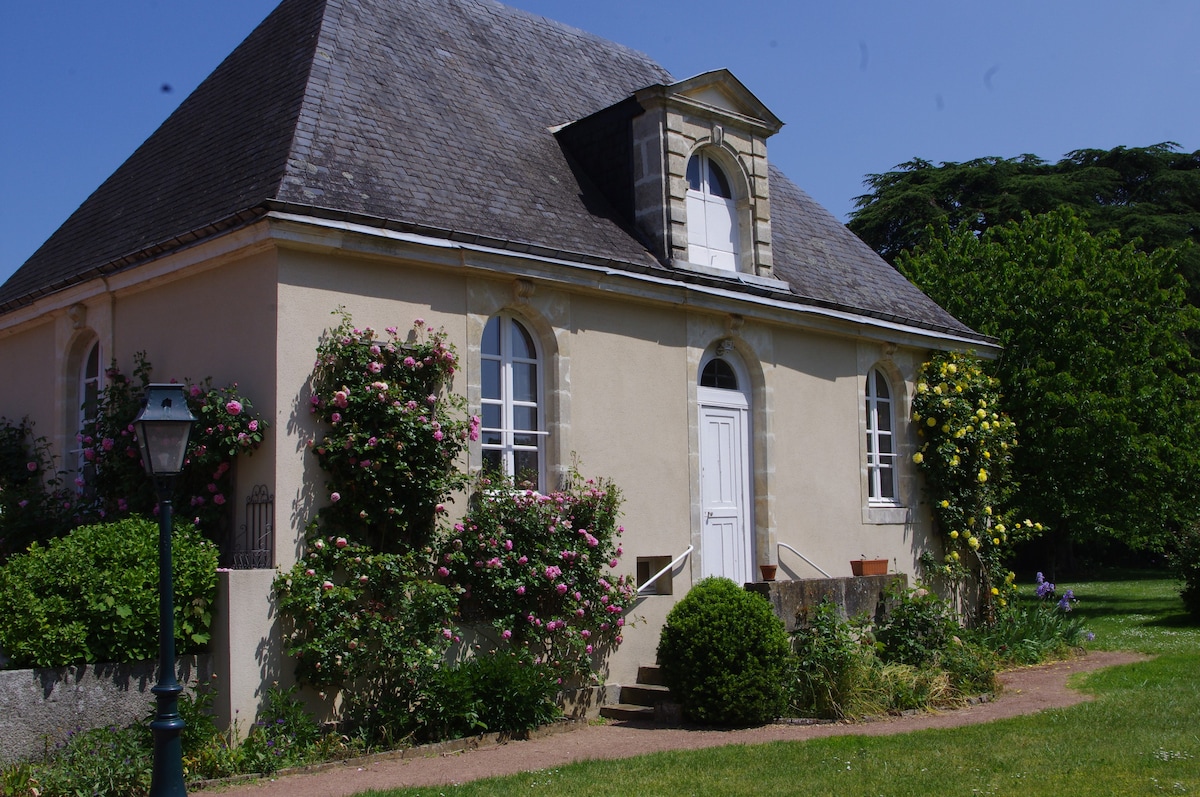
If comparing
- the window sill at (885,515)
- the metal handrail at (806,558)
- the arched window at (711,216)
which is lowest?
the metal handrail at (806,558)

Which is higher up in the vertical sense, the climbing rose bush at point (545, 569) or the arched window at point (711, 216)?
the arched window at point (711, 216)

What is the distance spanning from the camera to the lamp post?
6.55 m

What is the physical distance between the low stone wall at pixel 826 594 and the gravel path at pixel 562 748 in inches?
52.8

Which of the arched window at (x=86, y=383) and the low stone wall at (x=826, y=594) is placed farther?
the arched window at (x=86, y=383)

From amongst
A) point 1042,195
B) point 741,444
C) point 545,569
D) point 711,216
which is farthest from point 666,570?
point 1042,195

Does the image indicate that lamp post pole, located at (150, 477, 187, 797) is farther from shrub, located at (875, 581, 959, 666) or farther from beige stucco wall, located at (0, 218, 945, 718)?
shrub, located at (875, 581, 959, 666)

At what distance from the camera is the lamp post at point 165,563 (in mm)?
6547

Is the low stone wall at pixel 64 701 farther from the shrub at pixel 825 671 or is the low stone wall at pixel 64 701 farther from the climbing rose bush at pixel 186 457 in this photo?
the shrub at pixel 825 671

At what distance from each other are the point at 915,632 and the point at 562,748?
13.7ft

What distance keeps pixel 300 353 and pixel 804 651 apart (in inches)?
200

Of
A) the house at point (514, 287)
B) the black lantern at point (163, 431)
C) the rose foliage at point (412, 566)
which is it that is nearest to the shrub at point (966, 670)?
the house at point (514, 287)

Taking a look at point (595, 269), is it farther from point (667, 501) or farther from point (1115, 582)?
point (1115, 582)

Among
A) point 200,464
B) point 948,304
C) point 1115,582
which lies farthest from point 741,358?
point 1115,582

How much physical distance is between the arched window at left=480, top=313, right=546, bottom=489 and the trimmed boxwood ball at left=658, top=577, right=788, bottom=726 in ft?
6.49
